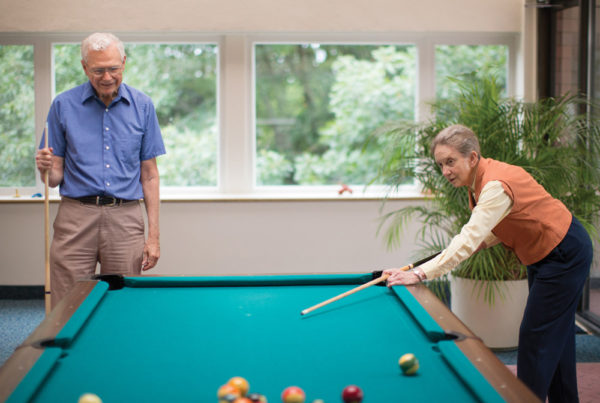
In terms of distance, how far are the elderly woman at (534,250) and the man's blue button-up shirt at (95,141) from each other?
126 centimetres

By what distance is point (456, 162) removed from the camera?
2.22 m

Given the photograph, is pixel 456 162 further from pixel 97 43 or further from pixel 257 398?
pixel 97 43

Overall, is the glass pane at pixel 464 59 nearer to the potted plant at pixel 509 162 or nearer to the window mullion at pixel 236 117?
the potted plant at pixel 509 162

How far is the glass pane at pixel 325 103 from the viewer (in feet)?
16.0

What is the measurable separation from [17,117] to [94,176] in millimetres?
2567

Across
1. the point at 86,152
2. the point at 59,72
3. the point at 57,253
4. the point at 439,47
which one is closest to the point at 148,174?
the point at 86,152

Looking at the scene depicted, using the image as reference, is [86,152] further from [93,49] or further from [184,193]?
[184,193]

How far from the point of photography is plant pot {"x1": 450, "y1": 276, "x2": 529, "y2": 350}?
3.55m

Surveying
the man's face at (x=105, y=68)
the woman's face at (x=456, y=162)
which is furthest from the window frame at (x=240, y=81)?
the woman's face at (x=456, y=162)

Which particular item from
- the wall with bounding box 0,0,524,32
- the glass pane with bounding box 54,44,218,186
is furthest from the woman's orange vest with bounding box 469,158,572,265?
the glass pane with bounding box 54,44,218,186

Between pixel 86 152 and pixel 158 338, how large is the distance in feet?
4.01

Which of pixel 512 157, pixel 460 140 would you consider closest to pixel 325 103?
pixel 512 157

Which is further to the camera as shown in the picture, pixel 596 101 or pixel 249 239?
pixel 249 239

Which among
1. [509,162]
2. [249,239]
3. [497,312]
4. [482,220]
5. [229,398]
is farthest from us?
[249,239]
